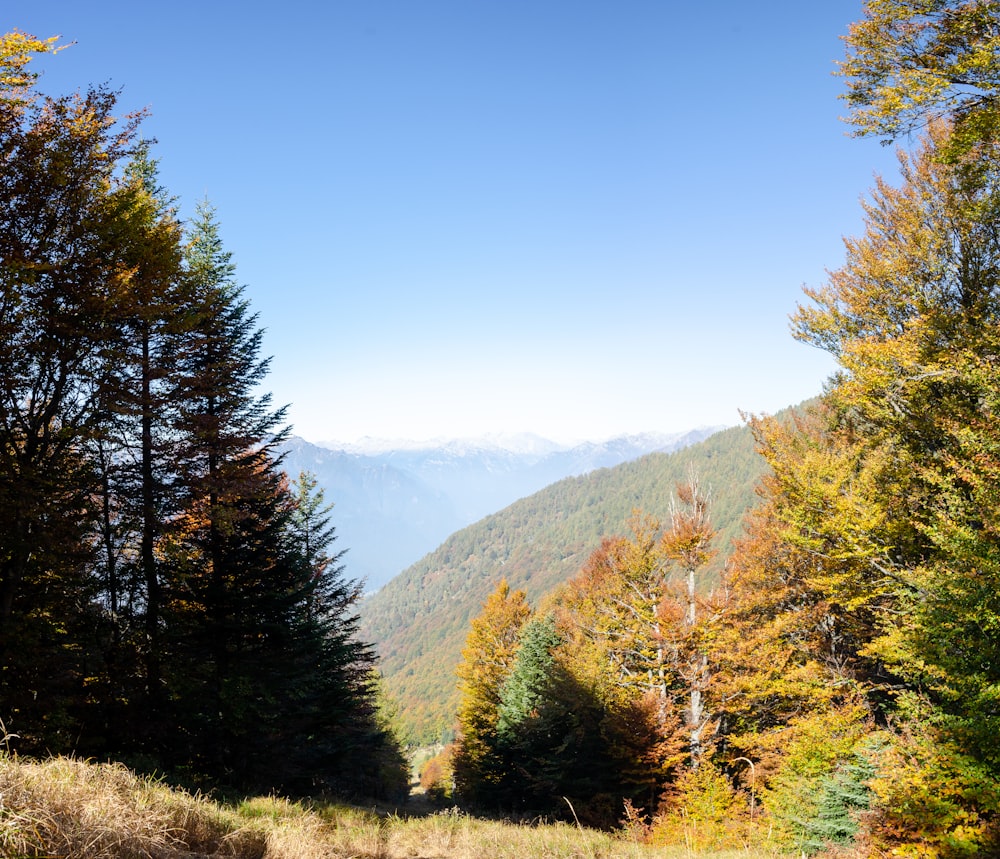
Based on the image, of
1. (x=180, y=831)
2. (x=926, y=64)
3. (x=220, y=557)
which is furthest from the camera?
(x=220, y=557)

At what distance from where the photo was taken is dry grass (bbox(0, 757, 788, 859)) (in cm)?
299

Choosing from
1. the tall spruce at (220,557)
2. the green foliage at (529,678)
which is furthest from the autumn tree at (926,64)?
the green foliage at (529,678)

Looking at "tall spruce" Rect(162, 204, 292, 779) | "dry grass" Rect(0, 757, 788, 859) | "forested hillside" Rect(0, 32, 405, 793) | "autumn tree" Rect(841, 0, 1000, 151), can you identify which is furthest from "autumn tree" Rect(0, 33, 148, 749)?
"autumn tree" Rect(841, 0, 1000, 151)

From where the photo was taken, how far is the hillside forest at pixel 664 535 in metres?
8.26

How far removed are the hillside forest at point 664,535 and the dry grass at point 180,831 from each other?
7.55 ft

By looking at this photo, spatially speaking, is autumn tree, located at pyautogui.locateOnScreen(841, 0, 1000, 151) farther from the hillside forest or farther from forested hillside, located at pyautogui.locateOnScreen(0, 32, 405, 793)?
forested hillside, located at pyautogui.locateOnScreen(0, 32, 405, 793)

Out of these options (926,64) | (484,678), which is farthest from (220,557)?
(484,678)

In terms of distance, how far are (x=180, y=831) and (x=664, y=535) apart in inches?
572

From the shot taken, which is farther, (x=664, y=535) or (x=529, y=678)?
(x=529, y=678)

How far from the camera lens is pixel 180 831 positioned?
172 inches

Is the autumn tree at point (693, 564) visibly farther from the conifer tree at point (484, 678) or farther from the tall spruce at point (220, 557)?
the conifer tree at point (484, 678)

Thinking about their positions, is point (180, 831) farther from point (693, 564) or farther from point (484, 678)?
point (484, 678)

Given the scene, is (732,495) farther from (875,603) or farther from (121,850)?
(121,850)

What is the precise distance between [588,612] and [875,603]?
48.7ft
